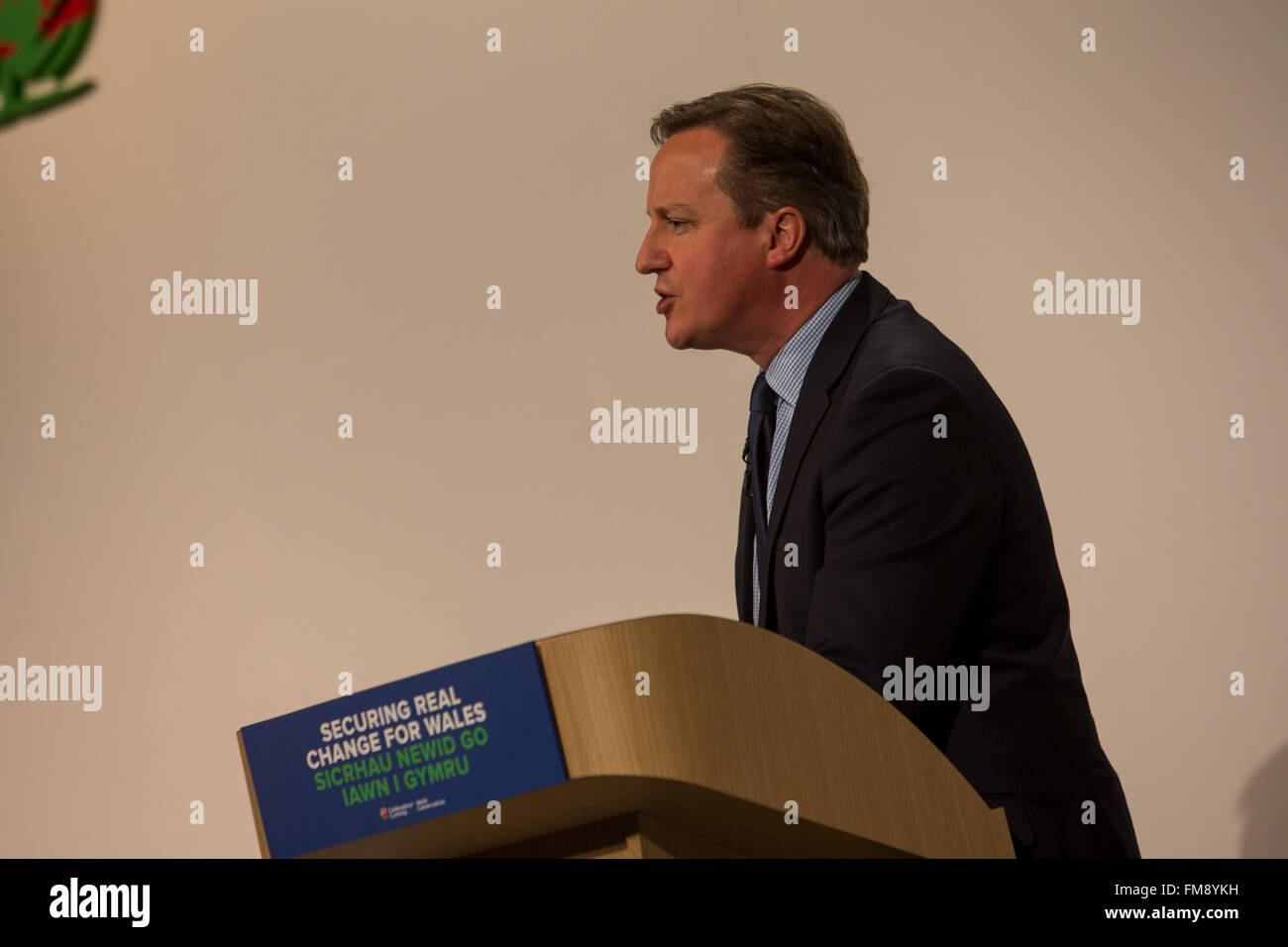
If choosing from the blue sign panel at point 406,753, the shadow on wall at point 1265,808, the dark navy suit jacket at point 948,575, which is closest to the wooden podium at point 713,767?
the blue sign panel at point 406,753

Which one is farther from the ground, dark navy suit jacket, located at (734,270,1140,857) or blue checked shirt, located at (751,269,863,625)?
blue checked shirt, located at (751,269,863,625)

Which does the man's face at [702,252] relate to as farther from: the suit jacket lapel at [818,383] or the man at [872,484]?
the suit jacket lapel at [818,383]

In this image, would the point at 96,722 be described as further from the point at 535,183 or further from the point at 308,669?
the point at 535,183

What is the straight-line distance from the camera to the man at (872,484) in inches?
50.0

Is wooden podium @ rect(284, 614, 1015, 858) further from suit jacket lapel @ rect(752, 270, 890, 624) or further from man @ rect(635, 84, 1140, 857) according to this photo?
suit jacket lapel @ rect(752, 270, 890, 624)

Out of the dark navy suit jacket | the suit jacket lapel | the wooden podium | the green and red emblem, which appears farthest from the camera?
the green and red emblem

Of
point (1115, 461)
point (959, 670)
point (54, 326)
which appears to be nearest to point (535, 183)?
point (54, 326)

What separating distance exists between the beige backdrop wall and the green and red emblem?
122 millimetres

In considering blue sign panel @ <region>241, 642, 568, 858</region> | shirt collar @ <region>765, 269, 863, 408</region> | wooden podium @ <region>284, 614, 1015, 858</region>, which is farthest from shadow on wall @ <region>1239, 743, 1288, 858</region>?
blue sign panel @ <region>241, 642, 568, 858</region>

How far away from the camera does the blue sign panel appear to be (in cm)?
73

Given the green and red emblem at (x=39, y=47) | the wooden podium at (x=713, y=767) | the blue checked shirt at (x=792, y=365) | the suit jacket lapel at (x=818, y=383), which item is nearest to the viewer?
the wooden podium at (x=713, y=767)

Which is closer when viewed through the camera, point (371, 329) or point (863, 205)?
point (863, 205)

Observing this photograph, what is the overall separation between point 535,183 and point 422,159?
0.97 feet

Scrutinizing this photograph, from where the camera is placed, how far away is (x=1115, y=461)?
3018mm
